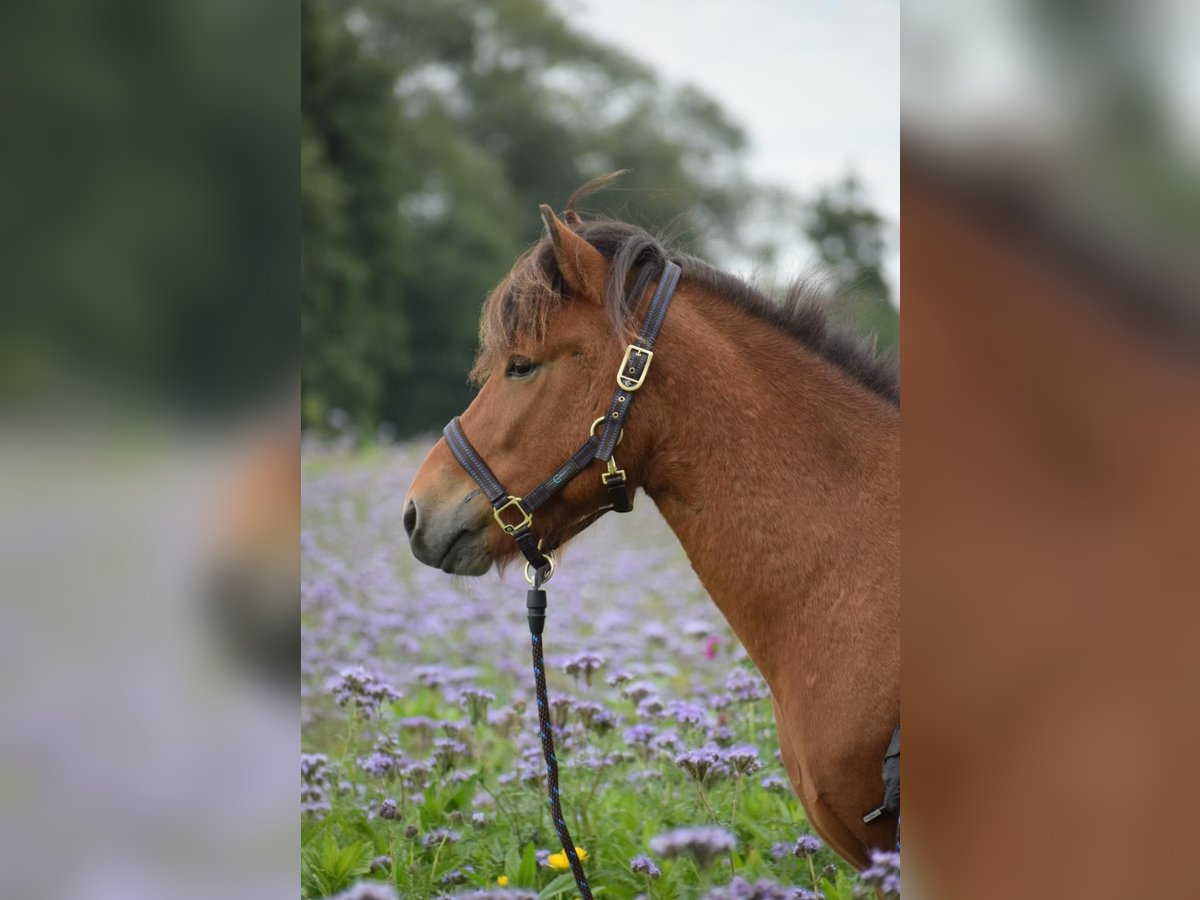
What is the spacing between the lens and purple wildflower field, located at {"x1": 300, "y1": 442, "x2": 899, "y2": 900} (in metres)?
3.08

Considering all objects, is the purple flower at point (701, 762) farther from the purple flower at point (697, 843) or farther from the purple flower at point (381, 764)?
the purple flower at point (381, 764)

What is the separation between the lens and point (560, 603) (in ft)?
22.5

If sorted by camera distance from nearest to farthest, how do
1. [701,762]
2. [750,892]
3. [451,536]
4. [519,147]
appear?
[750,892] < [451,536] < [701,762] < [519,147]

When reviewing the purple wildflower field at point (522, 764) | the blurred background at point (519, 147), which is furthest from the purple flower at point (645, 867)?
the blurred background at point (519, 147)

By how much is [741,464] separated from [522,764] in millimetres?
1703

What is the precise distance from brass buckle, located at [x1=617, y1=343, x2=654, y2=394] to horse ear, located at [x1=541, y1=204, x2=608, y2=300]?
196 mm

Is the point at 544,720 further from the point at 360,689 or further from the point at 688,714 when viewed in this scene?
the point at 360,689

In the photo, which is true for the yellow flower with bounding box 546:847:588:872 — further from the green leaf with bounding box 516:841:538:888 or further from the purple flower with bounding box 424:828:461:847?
the purple flower with bounding box 424:828:461:847

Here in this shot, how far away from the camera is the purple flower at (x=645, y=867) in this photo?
2.88 metres

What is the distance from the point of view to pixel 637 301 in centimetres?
266
